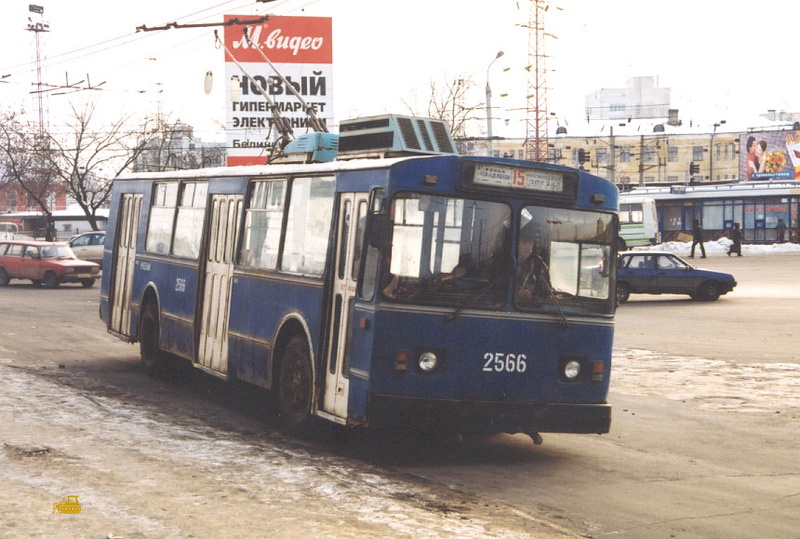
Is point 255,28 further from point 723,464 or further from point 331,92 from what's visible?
point 723,464

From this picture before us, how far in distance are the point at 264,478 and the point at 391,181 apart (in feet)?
8.09

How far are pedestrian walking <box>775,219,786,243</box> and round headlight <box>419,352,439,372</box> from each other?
184 feet

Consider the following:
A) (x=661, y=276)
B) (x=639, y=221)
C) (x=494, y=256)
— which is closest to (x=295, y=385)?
(x=494, y=256)

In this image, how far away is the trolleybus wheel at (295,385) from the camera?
400 inches

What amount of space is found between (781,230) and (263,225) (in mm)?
54891

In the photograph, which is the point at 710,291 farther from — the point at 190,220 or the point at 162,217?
the point at 190,220

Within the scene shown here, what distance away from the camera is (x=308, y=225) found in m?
10.6

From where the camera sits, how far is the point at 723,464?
9.70 meters

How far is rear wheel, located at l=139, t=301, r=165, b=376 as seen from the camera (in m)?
14.6

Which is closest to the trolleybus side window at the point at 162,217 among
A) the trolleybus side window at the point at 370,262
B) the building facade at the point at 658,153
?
the trolleybus side window at the point at 370,262

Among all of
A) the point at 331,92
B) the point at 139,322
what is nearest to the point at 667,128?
the point at 331,92

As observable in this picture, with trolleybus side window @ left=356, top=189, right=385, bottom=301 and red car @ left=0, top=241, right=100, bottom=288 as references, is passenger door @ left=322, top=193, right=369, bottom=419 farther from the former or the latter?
red car @ left=0, top=241, right=100, bottom=288

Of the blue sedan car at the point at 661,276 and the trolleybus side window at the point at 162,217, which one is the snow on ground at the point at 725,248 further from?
the trolleybus side window at the point at 162,217

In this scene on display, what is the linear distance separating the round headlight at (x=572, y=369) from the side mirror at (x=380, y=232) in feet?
5.77
